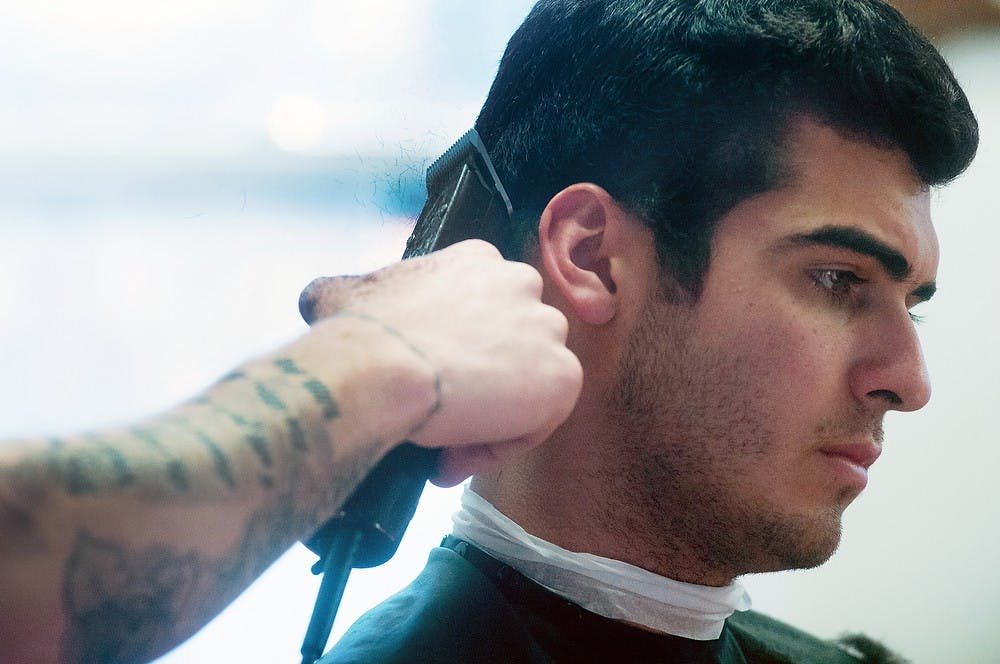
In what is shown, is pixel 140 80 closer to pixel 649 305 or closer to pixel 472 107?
pixel 472 107

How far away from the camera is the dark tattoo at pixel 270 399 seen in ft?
2.09

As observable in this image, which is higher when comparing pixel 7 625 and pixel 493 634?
pixel 7 625

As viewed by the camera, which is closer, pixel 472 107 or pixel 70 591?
A: pixel 70 591

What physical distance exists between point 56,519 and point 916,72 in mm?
1151

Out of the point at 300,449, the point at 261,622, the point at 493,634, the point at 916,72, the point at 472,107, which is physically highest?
the point at 916,72

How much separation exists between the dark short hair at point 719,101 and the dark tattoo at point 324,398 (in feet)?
1.93

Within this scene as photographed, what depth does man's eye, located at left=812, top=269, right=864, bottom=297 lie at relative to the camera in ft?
3.50

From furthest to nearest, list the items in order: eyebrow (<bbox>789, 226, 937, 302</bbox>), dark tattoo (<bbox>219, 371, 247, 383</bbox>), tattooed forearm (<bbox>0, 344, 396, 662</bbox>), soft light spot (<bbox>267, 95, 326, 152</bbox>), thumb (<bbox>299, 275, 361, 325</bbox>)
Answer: soft light spot (<bbox>267, 95, 326, 152</bbox>) < eyebrow (<bbox>789, 226, 937, 302</bbox>) < thumb (<bbox>299, 275, 361, 325</bbox>) < dark tattoo (<bbox>219, 371, 247, 383</bbox>) < tattooed forearm (<bbox>0, 344, 396, 662</bbox>)

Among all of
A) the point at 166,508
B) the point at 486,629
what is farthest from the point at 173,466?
the point at 486,629

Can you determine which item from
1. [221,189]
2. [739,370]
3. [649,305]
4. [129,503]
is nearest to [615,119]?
[649,305]

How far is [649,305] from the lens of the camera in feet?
3.63

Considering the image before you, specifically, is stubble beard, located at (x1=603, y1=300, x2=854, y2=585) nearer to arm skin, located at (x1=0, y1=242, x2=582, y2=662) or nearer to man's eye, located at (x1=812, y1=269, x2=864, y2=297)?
man's eye, located at (x1=812, y1=269, x2=864, y2=297)

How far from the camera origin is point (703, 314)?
1074mm

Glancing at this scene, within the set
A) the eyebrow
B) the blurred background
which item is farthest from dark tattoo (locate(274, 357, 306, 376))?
the eyebrow
